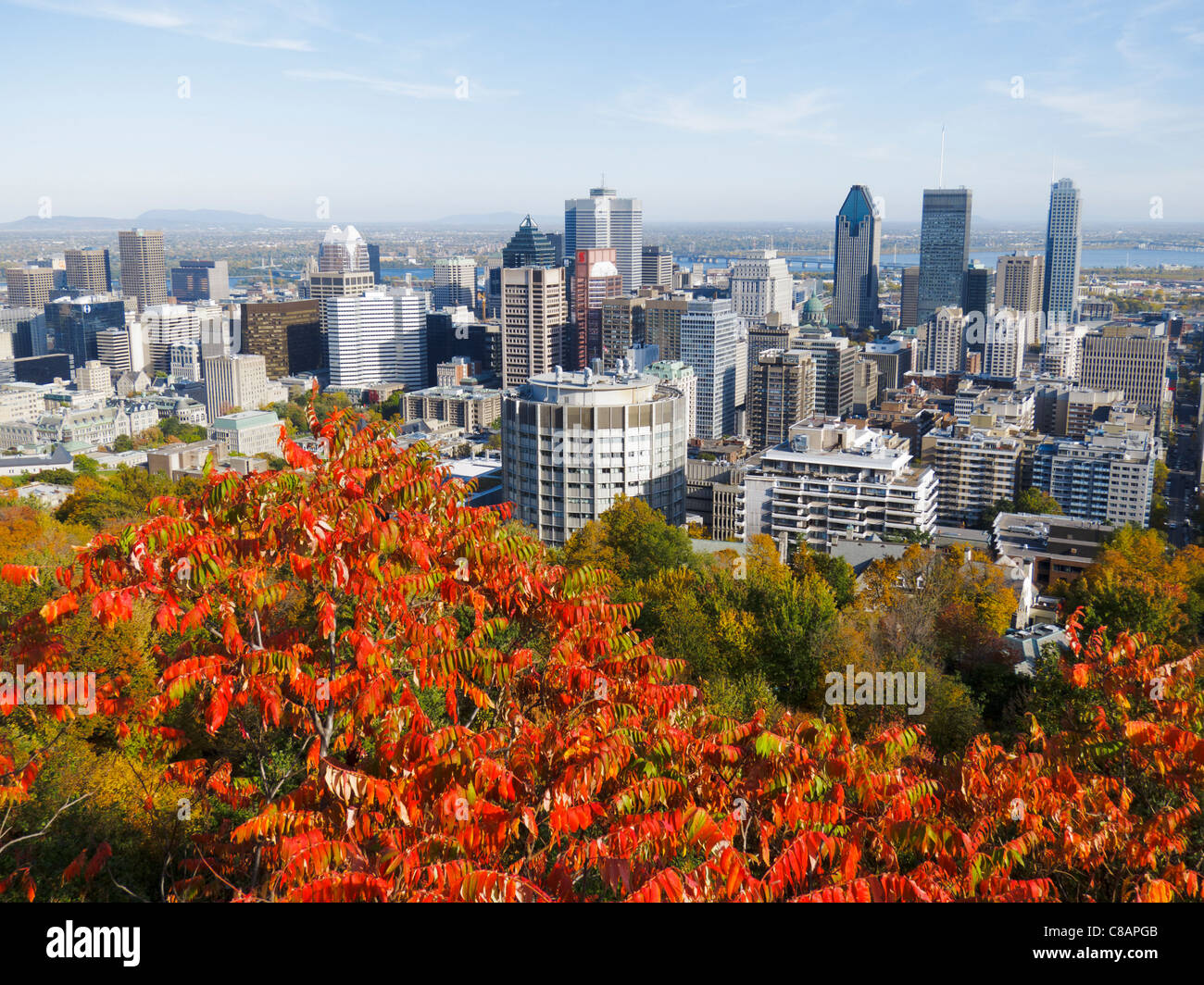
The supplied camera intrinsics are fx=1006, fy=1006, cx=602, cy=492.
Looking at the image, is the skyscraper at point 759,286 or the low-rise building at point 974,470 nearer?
the low-rise building at point 974,470

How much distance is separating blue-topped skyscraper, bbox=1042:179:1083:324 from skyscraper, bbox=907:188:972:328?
5386 millimetres

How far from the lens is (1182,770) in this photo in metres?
3.35

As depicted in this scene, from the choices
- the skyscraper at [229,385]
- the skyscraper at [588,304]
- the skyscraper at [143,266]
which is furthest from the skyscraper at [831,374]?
the skyscraper at [143,266]

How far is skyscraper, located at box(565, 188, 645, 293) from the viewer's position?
250 feet

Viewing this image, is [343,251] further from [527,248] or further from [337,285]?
[527,248]

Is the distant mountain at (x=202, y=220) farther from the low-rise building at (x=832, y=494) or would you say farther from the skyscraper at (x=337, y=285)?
the low-rise building at (x=832, y=494)

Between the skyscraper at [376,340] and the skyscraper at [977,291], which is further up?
the skyscraper at [977,291]

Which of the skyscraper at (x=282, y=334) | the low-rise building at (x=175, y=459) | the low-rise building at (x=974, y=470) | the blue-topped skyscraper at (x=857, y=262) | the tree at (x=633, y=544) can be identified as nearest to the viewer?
the tree at (x=633, y=544)

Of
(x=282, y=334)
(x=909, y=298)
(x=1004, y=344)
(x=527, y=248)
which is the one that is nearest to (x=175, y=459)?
(x=282, y=334)

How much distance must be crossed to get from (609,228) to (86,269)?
37930mm

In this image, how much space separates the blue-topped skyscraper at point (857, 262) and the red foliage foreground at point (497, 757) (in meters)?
75.0

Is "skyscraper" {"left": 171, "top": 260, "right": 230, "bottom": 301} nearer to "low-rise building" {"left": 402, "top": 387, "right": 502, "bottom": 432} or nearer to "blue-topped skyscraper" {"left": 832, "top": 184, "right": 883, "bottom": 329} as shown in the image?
"low-rise building" {"left": 402, "top": 387, "right": 502, "bottom": 432}

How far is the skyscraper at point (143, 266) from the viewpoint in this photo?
7106 centimetres

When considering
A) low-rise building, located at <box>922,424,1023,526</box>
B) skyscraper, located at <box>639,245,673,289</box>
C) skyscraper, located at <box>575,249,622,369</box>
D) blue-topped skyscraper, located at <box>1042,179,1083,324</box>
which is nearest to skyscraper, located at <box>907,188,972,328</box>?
blue-topped skyscraper, located at <box>1042,179,1083,324</box>
